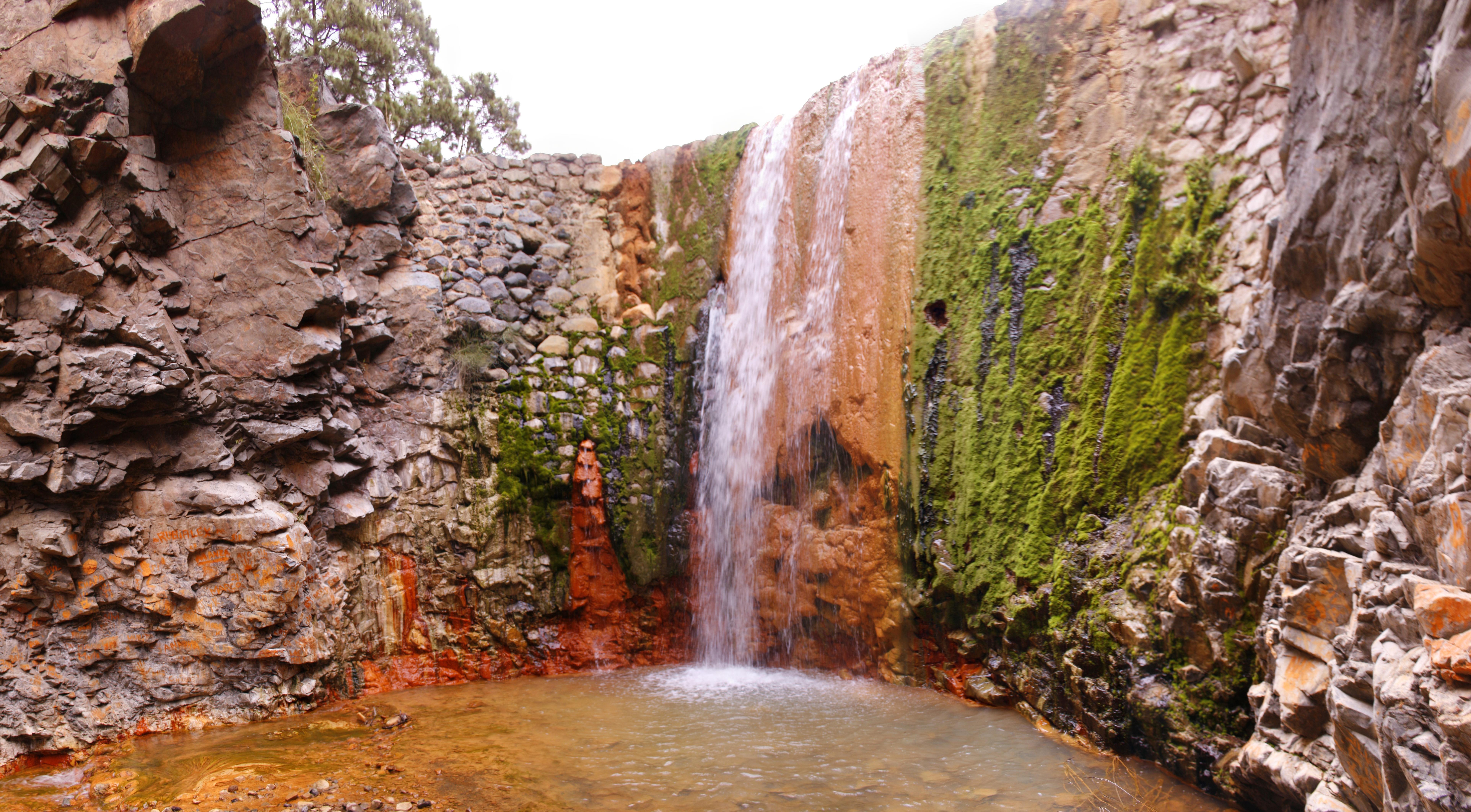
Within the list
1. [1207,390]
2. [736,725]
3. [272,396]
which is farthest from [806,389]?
[272,396]

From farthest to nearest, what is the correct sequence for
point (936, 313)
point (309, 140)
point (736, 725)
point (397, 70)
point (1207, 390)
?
point (397, 70), point (309, 140), point (936, 313), point (736, 725), point (1207, 390)

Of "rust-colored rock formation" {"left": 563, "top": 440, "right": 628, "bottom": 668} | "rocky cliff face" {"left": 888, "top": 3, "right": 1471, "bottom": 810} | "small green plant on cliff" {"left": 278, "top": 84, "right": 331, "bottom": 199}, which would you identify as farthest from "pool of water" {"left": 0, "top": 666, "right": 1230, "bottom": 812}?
"small green plant on cliff" {"left": 278, "top": 84, "right": 331, "bottom": 199}

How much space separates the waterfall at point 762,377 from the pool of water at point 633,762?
1362mm

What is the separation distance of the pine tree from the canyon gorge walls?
4.36 metres

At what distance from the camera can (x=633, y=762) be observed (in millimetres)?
4570

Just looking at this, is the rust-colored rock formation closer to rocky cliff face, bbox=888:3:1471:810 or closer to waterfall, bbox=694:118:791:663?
waterfall, bbox=694:118:791:663

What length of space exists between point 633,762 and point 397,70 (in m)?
12.0

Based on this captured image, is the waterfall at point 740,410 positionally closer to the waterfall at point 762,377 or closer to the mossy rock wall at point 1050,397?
the waterfall at point 762,377

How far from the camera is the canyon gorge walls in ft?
9.96

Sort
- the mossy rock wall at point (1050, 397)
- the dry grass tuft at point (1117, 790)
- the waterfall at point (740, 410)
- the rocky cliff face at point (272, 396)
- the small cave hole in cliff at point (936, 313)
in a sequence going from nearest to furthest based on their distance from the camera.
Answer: the dry grass tuft at point (1117, 790), the mossy rock wall at point (1050, 397), the rocky cliff face at point (272, 396), the small cave hole in cliff at point (936, 313), the waterfall at point (740, 410)

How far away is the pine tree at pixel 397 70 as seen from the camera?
36.8 feet

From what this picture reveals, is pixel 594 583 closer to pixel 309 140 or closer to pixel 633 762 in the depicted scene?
pixel 633 762

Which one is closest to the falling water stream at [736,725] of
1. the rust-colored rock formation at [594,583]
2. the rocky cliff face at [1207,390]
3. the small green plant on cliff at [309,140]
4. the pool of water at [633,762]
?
the pool of water at [633,762]

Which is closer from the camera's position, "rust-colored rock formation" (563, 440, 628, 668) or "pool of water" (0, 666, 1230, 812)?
"pool of water" (0, 666, 1230, 812)
